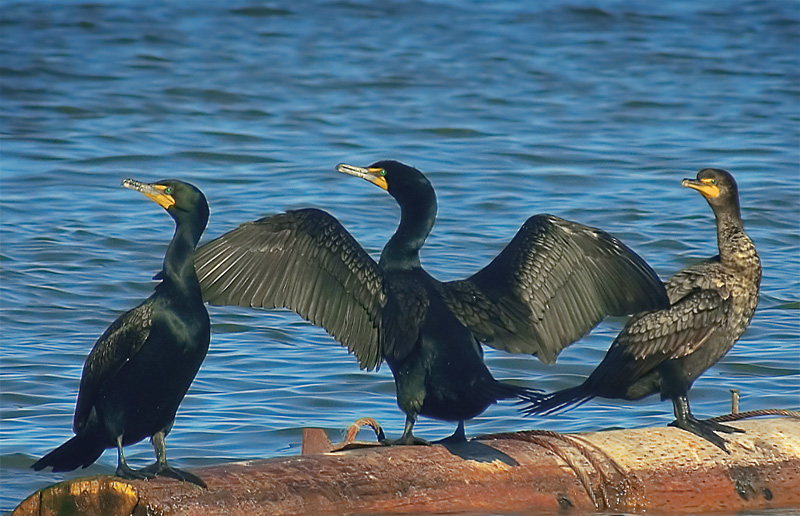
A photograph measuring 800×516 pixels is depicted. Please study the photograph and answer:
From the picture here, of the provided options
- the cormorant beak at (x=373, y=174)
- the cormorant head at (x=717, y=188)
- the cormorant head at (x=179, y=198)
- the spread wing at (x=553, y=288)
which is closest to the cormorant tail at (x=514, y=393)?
the spread wing at (x=553, y=288)

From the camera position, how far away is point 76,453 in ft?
15.3

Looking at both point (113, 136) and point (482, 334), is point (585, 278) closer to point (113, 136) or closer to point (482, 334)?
point (482, 334)

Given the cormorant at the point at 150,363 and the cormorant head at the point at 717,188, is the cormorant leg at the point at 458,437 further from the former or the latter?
the cormorant head at the point at 717,188

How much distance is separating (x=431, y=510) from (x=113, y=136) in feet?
32.2

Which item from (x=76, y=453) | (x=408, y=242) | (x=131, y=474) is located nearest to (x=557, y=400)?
(x=408, y=242)

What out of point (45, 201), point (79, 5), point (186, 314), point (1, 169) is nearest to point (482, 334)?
point (186, 314)

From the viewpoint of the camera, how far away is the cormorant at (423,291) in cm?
494

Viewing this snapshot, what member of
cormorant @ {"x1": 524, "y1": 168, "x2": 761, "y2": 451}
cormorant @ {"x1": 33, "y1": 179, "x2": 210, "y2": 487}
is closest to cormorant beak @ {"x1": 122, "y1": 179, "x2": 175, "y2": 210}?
cormorant @ {"x1": 33, "y1": 179, "x2": 210, "y2": 487}

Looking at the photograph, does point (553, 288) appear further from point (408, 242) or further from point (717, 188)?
point (717, 188)

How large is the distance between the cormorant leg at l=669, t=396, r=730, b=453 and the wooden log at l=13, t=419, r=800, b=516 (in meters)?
0.04

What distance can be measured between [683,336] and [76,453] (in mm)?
2201

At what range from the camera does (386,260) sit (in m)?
5.16

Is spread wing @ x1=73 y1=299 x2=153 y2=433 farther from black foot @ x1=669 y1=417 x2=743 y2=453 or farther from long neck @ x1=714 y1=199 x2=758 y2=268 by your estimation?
long neck @ x1=714 y1=199 x2=758 y2=268

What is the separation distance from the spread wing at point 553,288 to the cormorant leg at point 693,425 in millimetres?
366
